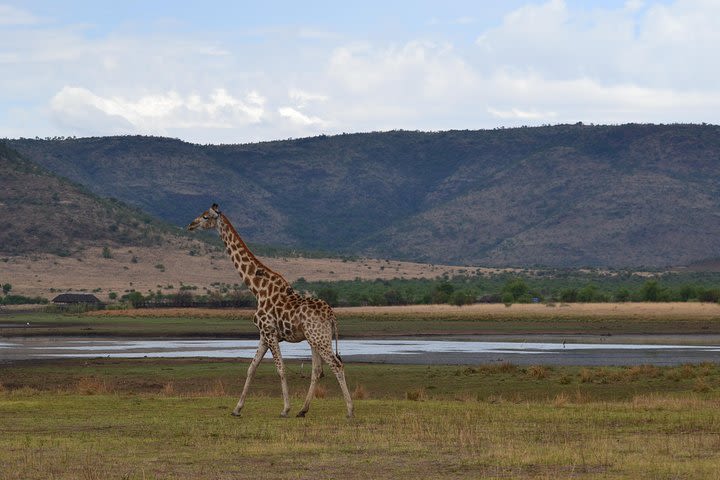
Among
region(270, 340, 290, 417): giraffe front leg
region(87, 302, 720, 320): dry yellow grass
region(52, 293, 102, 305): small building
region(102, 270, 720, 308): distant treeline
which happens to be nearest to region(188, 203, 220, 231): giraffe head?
region(270, 340, 290, 417): giraffe front leg

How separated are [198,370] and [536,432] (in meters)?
25.1

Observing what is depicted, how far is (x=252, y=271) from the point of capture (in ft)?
87.9

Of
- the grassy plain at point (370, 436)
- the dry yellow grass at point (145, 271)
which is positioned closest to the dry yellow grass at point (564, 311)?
the dry yellow grass at point (145, 271)

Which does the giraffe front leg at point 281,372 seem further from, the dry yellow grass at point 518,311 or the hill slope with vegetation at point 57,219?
the hill slope with vegetation at point 57,219

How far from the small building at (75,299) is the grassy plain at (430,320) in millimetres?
9607

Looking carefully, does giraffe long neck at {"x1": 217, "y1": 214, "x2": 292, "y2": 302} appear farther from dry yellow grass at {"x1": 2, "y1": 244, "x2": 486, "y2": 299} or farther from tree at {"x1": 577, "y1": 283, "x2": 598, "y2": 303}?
dry yellow grass at {"x1": 2, "y1": 244, "x2": 486, "y2": 299}

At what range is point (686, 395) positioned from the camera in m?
32.8

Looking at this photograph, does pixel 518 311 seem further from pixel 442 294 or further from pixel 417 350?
pixel 417 350

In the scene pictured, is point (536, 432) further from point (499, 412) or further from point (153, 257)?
point (153, 257)

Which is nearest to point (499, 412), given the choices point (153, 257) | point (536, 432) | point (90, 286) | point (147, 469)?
point (536, 432)

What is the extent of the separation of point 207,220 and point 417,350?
107 ft

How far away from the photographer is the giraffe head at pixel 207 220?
86.5 feet

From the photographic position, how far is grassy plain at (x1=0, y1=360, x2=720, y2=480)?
58.7ft

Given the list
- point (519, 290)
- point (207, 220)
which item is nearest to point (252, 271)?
point (207, 220)
